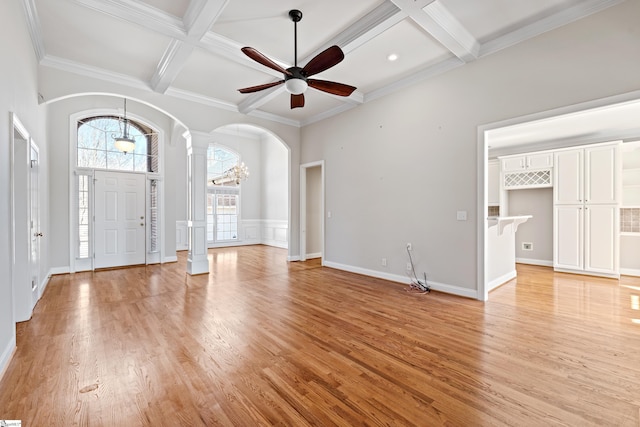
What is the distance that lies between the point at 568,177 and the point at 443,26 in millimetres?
4544

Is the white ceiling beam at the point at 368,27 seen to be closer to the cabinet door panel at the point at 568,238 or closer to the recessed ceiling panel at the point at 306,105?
the recessed ceiling panel at the point at 306,105

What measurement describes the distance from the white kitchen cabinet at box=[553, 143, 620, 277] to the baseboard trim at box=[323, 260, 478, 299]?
3.23 metres

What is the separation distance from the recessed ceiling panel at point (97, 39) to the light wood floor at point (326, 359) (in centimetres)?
335

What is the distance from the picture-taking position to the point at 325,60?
2.79 meters

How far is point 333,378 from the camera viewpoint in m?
2.01

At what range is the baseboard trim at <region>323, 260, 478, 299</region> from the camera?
3.87 m

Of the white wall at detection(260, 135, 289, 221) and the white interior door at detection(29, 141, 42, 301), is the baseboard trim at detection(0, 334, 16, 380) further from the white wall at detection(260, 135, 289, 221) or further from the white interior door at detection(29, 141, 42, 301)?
the white wall at detection(260, 135, 289, 221)

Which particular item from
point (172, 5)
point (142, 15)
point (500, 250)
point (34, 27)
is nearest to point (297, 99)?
point (172, 5)

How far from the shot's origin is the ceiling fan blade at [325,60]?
2.65m

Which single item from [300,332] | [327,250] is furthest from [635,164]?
[300,332]

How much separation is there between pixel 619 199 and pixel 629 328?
3.36 meters

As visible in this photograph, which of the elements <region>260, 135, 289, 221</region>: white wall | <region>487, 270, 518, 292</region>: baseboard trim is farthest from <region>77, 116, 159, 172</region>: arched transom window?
<region>487, 270, 518, 292</region>: baseboard trim

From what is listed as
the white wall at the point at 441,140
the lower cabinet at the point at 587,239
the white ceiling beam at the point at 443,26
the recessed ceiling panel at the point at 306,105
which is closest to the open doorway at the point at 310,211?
the white wall at the point at 441,140

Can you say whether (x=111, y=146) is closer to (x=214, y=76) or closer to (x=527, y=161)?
(x=214, y=76)
